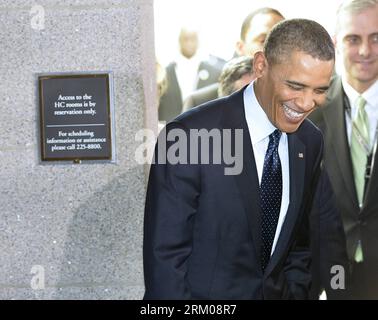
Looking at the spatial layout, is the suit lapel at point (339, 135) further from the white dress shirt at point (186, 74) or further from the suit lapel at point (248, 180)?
the suit lapel at point (248, 180)

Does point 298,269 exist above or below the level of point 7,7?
below

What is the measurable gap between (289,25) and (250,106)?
0.42 meters

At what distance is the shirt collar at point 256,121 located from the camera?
332 centimetres

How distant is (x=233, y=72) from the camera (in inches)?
194

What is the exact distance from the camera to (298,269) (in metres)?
3.54

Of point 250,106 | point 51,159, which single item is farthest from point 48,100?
point 250,106

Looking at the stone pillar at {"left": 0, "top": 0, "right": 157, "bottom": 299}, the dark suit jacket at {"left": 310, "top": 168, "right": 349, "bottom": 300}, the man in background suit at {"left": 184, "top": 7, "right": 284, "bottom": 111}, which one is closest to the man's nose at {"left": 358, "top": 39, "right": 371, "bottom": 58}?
the man in background suit at {"left": 184, "top": 7, "right": 284, "bottom": 111}

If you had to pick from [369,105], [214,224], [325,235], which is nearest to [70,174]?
[214,224]

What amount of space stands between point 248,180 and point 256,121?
0.29 metres

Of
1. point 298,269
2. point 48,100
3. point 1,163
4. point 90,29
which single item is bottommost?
point 298,269

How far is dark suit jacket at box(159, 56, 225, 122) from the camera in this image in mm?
5731

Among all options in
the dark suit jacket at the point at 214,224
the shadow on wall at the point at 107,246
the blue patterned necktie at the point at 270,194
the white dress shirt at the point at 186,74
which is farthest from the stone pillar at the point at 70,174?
the white dress shirt at the point at 186,74

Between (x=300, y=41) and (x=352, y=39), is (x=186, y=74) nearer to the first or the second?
(x=352, y=39)

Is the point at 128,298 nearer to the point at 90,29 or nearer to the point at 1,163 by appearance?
the point at 1,163
